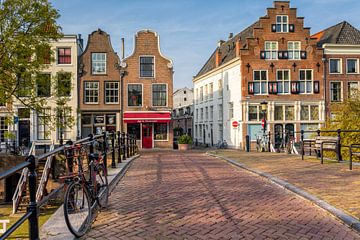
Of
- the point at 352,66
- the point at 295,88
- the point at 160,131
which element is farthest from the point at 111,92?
the point at 352,66

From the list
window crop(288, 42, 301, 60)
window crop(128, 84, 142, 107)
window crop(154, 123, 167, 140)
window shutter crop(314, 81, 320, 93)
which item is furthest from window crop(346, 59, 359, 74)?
window crop(128, 84, 142, 107)

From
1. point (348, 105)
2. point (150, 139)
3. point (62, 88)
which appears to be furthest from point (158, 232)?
point (150, 139)

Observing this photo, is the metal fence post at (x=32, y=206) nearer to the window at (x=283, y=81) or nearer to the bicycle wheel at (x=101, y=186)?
the bicycle wheel at (x=101, y=186)

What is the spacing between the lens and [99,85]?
3067 centimetres

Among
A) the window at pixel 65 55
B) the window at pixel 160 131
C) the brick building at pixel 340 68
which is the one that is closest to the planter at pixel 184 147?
the window at pixel 160 131

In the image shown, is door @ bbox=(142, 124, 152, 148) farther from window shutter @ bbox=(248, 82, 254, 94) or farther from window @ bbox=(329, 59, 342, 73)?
window @ bbox=(329, 59, 342, 73)

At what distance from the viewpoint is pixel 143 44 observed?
31734 mm

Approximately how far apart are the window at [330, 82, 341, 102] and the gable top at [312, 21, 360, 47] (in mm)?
4228

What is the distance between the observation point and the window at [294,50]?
33.5 m

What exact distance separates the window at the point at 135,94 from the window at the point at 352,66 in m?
20.0

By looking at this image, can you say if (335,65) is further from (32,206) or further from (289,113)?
(32,206)

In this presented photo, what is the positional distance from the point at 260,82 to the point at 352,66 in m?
9.58

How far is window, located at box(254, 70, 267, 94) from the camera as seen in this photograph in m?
32.8

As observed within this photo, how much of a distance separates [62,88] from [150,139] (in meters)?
16.5
